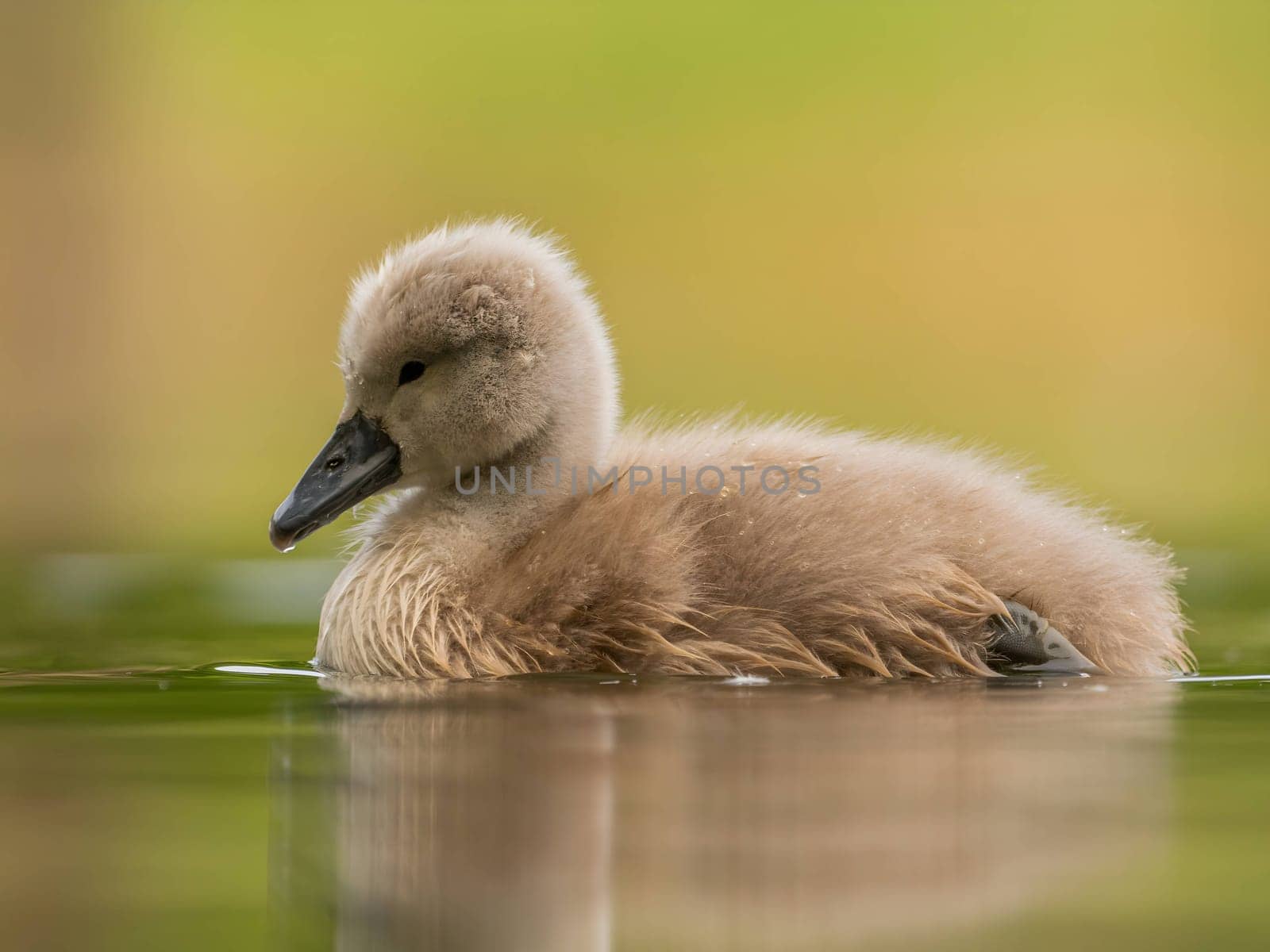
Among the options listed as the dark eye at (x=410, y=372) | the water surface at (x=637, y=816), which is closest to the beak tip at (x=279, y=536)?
the dark eye at (x=410, y=372)

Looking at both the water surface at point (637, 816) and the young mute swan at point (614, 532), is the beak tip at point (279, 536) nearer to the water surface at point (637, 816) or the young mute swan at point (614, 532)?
the young mute swan at point (614, 532)

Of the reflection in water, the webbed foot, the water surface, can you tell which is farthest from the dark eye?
the webbed foot

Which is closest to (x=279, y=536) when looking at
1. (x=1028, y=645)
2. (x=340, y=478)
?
(x=340, y=478)

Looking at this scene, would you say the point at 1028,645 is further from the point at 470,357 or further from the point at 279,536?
the point at 279,536

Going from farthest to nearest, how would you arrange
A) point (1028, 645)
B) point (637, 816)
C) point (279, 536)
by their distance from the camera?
point (279, 536) → point (1028, 645) → point (637, 816)

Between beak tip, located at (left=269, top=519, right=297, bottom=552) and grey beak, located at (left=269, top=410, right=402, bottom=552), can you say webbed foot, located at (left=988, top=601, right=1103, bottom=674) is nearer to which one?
grey beak, located at (left=269, top=410, right=402, bottom=552)

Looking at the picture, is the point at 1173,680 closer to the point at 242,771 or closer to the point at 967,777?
the point at 967,777

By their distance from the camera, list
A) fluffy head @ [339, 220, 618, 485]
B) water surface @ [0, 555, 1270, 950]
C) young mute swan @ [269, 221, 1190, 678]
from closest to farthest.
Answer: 1. water surface @ [0, 555, 1270, 950]
2. young mute swan @ [269, 221, 1190, 678]
3. fluffy head @ [339, 220, 618, 485]

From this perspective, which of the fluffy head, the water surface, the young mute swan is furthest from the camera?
the fluffy head
